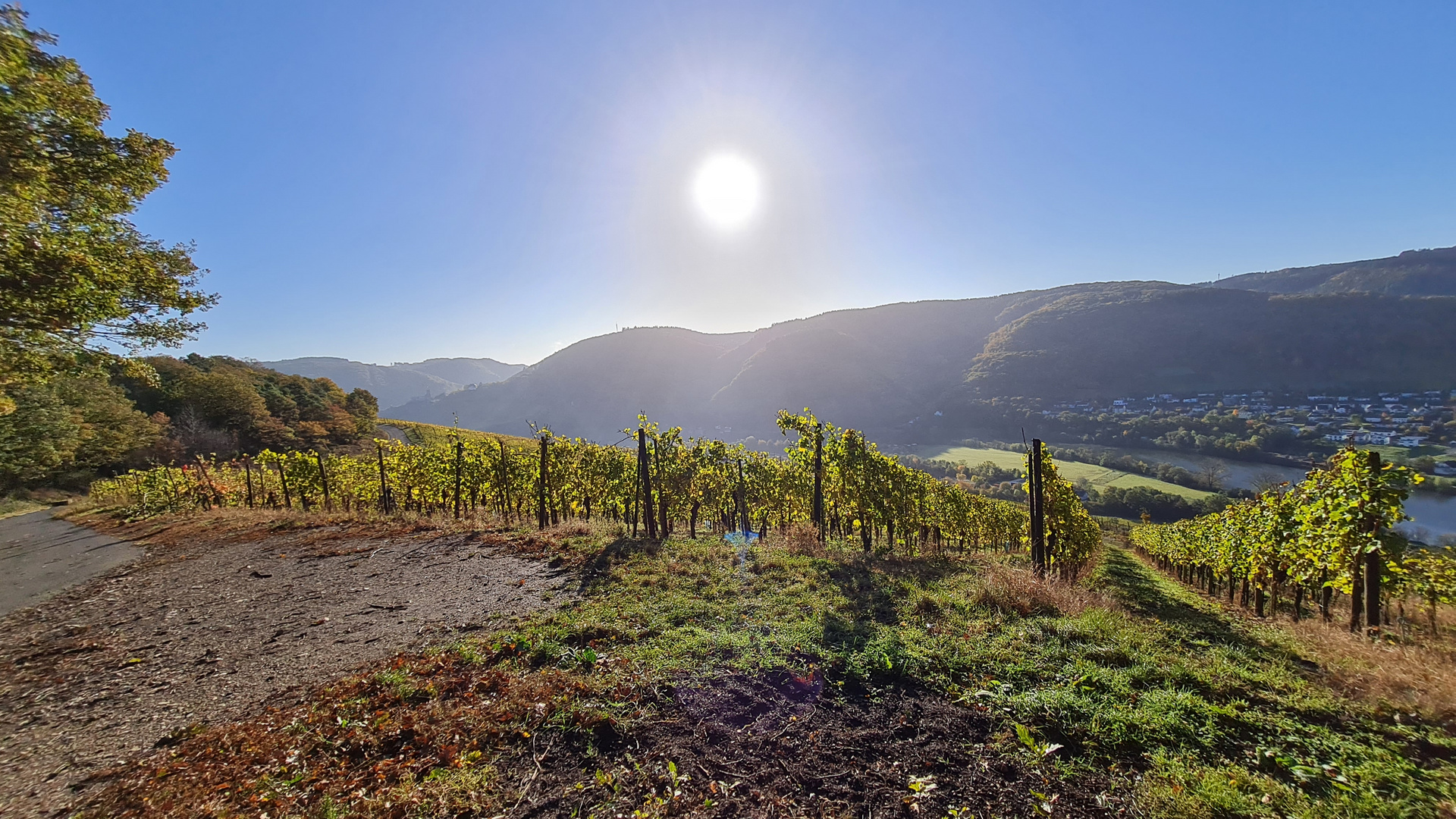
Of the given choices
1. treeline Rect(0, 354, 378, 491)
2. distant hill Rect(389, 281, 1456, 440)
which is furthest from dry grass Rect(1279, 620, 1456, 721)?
distant hill Rect(389, 281, 1456, 440)

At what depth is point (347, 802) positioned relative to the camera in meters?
3.61

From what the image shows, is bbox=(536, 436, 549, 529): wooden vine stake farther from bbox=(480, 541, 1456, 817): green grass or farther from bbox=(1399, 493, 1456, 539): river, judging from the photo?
bbox=(1399, 493, 1456, 539): river

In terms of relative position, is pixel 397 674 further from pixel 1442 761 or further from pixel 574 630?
pixel 1442 761

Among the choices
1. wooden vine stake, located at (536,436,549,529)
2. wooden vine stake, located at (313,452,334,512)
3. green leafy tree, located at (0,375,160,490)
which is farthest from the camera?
green leafy tree, located at (0,375,160,490)

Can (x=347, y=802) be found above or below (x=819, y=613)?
above

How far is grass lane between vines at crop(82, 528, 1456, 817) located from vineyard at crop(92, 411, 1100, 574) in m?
6.80

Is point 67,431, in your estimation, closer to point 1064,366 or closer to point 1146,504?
point 1146,504

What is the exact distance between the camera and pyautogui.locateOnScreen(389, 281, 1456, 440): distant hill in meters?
137

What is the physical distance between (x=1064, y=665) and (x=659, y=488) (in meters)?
12.7

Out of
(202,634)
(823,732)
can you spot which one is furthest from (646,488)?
(823,732)

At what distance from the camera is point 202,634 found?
738 centimetres

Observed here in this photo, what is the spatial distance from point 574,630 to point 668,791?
11.8 feet

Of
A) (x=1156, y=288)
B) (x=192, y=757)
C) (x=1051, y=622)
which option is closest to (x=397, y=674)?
(x=192, y=757)

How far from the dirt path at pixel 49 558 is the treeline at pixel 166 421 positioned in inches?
208
